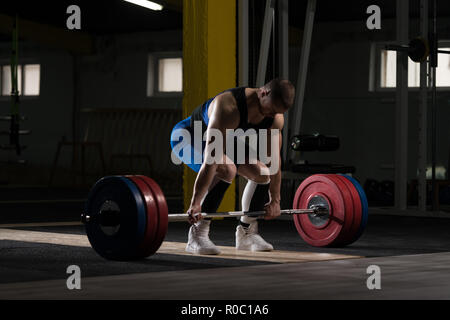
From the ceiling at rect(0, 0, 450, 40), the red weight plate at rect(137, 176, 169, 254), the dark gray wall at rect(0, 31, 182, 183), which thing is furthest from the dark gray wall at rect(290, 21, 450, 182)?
the red weight plate at rect(137, 176, 169, 254)

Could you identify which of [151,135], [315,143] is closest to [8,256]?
[315,143]

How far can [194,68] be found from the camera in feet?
20.9

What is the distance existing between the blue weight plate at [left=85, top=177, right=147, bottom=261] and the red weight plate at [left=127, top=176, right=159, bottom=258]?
2cm

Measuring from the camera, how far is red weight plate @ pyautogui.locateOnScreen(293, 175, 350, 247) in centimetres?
459

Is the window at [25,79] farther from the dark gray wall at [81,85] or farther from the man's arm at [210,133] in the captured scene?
the man's arm at [210,133]

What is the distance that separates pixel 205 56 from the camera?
6324mm

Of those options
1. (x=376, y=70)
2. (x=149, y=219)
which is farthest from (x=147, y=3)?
(x=149, y=219)

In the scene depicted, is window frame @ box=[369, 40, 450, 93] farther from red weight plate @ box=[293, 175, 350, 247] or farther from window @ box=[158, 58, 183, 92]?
red weight plate @ box=[293, 175, 350, 247]

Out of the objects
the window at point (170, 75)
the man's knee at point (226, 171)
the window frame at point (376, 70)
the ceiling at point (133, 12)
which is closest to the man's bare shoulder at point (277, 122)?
the man's knee at point (226, 171)

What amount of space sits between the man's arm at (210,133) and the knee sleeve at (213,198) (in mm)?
316

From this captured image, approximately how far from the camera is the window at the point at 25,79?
43.7ft

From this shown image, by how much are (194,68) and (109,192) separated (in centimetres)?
255

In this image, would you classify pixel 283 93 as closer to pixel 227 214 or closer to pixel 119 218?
pixel 227 214

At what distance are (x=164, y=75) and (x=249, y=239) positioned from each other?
804cm
